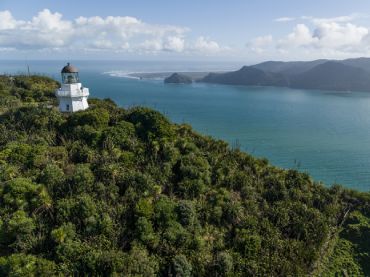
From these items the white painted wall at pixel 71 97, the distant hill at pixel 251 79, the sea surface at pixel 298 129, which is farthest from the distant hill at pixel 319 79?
the white painted wall at pixel 71 97

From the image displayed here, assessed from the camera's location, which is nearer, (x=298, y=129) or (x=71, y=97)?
(x=71, y=97)

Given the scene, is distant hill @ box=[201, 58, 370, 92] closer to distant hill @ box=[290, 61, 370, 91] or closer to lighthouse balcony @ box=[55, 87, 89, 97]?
distant hill @ box=[290, 61, 370, 91]

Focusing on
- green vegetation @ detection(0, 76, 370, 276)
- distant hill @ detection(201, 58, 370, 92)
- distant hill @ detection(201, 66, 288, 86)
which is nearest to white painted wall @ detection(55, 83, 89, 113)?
green vegetation @ detection(0, 76, 370, 276)

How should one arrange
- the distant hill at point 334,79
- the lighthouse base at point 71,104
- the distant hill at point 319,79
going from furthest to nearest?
the distant hill at point 319,79 < the distant hill at point 334,79 < the lighthouse base at point 71,104

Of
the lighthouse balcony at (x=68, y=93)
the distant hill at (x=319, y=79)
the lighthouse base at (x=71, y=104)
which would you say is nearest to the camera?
the lighthouse balcony at (x=68, y=93)

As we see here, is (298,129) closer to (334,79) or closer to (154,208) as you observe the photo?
(154,208)

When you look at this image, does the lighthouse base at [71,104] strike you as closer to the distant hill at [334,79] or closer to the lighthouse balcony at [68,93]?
the lighthouse balcony at [68,93]

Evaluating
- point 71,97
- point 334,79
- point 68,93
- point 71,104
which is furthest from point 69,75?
point 334,79

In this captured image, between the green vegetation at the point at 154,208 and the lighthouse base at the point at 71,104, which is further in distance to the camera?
the lighthouse base at the point at 71,104
